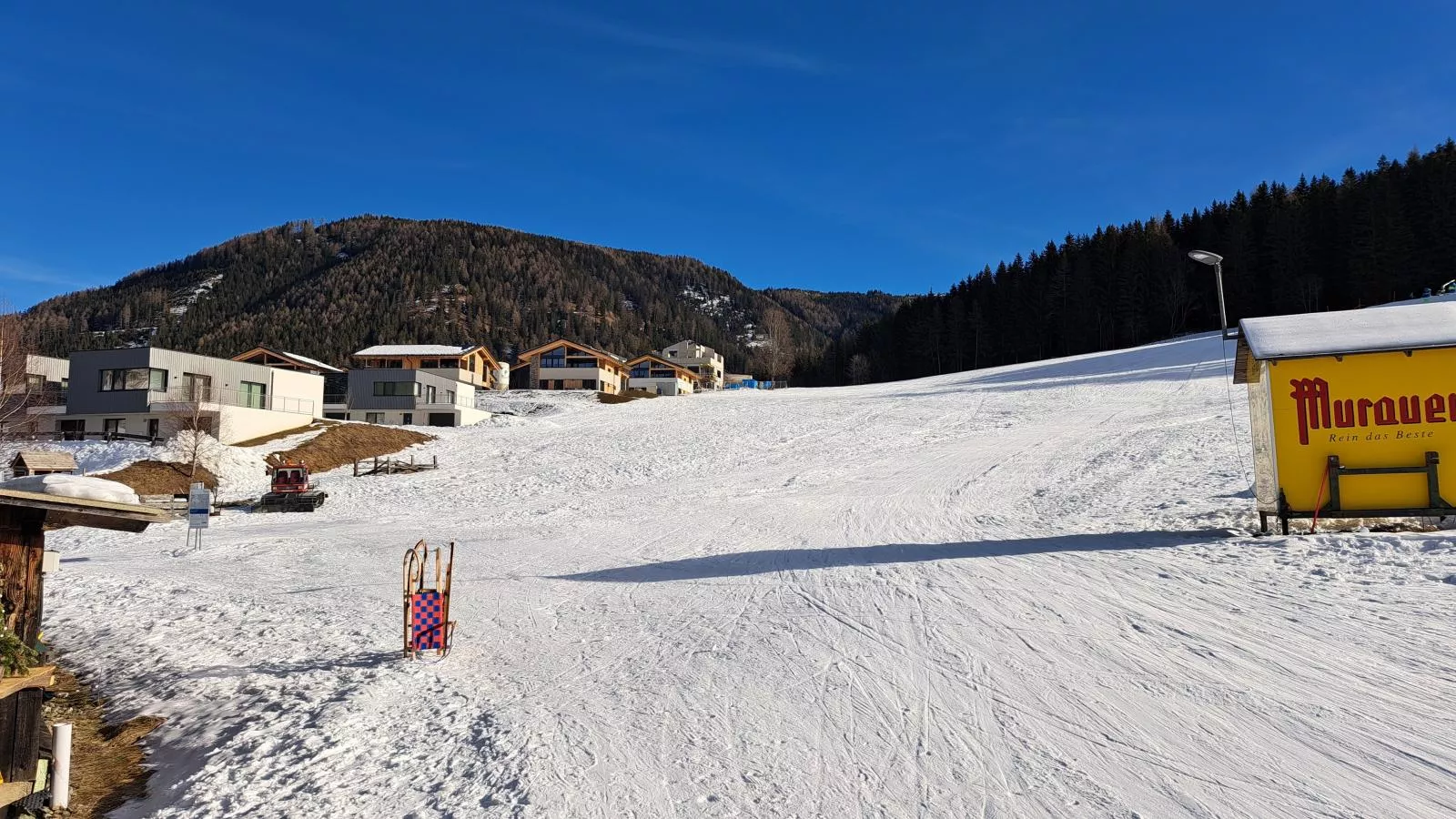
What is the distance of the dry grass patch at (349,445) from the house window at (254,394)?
8392 mm

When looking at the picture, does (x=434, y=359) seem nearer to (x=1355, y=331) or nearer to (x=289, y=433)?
(x=289, y=433)

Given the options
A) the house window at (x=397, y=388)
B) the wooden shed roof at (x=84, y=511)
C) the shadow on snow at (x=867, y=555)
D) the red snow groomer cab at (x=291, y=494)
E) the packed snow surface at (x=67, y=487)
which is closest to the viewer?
the wooden shed roof at (x=84, y=511)

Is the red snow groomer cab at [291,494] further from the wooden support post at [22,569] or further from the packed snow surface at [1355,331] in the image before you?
the packed snow surface at [1355,331]

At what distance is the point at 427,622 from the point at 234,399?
155ft

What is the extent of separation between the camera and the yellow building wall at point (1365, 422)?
12.6 metres

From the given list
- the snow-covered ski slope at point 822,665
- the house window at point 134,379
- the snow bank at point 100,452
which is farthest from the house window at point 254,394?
the snow-covered ski slope at point 822,665

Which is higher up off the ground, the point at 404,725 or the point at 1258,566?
the point at 1258,566

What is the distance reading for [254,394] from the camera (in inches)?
1922

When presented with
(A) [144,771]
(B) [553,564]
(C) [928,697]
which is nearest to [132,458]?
(B) [553,564]

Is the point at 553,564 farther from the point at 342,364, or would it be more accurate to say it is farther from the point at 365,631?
the point at 342,364

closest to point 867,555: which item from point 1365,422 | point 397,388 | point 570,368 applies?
point 1365,422

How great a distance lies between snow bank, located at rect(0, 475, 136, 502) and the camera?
24.9ft

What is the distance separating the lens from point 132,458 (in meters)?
Result: 33.6

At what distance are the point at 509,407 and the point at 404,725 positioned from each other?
6414cm
